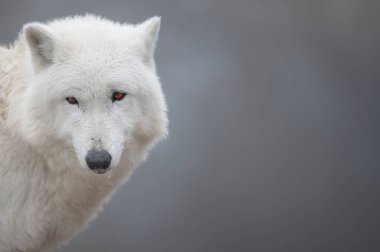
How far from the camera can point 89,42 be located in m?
3.67

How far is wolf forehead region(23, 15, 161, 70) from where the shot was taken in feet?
11.8

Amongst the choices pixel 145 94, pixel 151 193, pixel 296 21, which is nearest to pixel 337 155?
pixel 296 21

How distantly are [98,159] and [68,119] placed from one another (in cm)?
34

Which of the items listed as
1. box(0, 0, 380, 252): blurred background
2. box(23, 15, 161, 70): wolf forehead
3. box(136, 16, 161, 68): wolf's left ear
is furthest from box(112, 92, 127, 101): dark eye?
box(0, 0, 380, 252): blurred background

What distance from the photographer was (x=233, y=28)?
272 inches

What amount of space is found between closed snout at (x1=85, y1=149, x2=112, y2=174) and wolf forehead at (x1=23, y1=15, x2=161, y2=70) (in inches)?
21.0

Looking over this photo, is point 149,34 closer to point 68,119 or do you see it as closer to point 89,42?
point 89,42

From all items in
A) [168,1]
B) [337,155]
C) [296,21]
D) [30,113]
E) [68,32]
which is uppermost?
[168,1]

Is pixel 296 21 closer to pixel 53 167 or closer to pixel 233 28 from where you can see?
pixel 233 28

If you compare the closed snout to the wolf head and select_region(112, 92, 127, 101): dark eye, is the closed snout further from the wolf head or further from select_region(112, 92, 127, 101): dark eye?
select_region(112, 92, 127, 101): dark eye

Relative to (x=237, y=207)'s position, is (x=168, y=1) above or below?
above

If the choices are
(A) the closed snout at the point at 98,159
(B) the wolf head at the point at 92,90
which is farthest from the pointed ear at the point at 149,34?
(A) the closed snout at the point at 98,159

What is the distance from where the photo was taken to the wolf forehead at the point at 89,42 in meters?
3.60

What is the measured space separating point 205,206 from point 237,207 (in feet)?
1.12
